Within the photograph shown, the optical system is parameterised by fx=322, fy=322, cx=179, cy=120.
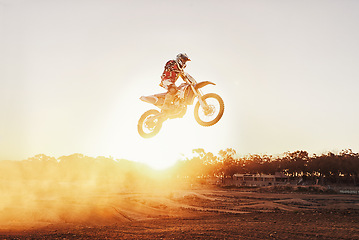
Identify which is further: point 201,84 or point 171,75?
point 171,75

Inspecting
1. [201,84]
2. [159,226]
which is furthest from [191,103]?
[159,226]

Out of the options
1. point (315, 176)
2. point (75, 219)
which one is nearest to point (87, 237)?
point (75, 219)

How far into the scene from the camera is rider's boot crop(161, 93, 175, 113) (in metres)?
9.90

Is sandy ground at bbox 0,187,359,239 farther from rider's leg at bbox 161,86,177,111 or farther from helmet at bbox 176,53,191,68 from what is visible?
helmet at bbox 176,53,191,68

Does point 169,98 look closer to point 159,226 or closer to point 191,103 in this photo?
point 191,103

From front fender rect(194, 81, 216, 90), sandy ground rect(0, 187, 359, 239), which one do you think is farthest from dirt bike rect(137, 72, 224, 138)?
sandy ground rect(0, 187, 359, 239)

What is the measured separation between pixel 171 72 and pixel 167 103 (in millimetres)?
976

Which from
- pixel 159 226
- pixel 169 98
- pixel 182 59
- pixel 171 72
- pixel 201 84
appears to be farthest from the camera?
pixel 159 226

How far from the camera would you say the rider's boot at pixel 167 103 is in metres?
9.90

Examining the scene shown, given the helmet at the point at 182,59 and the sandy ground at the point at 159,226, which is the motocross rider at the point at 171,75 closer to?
the helmet at the point at 182,59

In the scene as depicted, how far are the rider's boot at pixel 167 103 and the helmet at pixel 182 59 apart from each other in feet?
3.60

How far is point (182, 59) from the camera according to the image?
912cm

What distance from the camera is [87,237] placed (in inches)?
1111

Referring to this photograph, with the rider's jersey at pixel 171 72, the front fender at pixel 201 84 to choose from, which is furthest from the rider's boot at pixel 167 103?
the front fender at pixel 201 84
